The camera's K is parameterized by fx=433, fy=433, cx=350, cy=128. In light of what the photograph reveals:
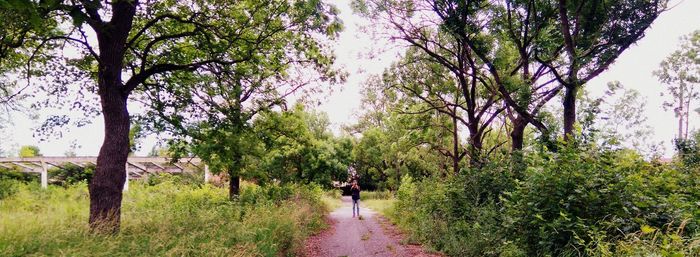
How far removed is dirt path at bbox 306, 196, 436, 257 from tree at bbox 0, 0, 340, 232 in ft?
16.2

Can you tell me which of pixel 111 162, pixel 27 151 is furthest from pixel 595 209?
pixel 27 151

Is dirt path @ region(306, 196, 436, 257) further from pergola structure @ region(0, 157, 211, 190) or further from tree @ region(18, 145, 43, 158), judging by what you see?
tree @ region(18, 145, 43, 158)

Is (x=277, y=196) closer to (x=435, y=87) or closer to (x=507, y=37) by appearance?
(x=435, y=87)

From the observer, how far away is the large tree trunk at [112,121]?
7914 mm

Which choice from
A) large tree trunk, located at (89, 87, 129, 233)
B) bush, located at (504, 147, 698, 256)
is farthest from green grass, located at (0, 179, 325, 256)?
bush, located at (504, 147, 698, 256)

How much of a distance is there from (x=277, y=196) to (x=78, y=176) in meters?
18.0

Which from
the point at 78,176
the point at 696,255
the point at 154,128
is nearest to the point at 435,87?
the point at 154,128

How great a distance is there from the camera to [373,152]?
45.5 m

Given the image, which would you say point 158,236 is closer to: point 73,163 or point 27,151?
point 73,163

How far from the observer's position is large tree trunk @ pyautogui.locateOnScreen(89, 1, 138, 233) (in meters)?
7.91

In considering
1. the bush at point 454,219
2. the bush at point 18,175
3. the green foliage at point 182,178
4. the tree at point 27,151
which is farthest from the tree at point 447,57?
the tree at point 27,151

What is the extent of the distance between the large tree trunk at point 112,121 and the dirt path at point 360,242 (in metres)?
4.72

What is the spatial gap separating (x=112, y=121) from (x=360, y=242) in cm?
742

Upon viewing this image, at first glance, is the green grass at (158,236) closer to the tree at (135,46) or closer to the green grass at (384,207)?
the tree at (135,46)
